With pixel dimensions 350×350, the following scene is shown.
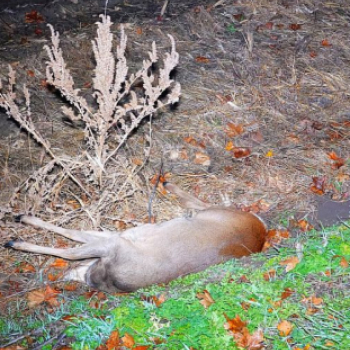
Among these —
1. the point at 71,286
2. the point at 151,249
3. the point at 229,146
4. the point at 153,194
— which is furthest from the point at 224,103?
the point at 71,286

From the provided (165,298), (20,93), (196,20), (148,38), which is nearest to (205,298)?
(165,298)

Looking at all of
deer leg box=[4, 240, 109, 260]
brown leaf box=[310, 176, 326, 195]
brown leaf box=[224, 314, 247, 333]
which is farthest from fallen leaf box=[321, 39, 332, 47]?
brown leaf box=[224, 314, 247, 333]

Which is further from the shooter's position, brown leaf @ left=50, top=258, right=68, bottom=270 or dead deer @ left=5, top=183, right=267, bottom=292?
brown leaf @ left=50, top=258, right=68, bottom=270

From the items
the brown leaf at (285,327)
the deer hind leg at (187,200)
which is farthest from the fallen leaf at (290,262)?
the deer hind leg at (187,200)

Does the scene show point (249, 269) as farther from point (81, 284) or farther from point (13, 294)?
point (13, 294)

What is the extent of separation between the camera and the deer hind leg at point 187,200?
5.67 m

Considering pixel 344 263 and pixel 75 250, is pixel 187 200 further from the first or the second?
pixel 344 263

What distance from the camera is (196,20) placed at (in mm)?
7938

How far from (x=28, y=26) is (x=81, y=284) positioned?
181 inches

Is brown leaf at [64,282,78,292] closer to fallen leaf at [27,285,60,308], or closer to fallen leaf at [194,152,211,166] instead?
fallen leaf at [27,285,60,308]

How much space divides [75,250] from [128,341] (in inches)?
48.3

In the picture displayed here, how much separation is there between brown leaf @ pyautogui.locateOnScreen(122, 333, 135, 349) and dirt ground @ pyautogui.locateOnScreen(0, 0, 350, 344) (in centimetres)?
142

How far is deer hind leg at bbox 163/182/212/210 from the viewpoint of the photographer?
18.6 feet

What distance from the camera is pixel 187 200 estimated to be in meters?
5.70
